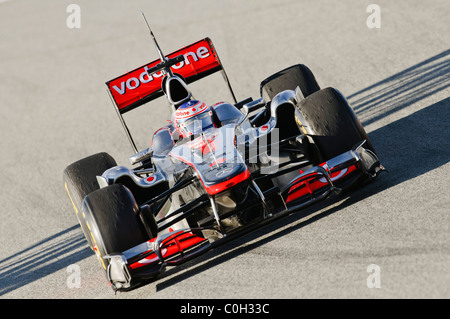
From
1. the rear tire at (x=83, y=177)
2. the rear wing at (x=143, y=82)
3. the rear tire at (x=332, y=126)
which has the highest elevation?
the rear wing at (x=143, y=82)

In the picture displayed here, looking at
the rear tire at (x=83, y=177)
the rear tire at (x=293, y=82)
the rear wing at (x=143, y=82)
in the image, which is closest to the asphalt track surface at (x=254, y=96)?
the rear tire at (x=83, y=177)

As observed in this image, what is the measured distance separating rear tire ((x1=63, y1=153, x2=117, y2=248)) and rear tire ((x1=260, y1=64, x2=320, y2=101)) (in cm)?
247

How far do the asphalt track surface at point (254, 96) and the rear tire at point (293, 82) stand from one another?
1.15m

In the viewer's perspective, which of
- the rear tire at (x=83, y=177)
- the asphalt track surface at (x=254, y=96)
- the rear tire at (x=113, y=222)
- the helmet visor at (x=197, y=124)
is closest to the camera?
the asphalt track surface at (x=254, y=96)

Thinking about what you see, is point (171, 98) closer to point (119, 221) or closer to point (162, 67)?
point (162, 67)

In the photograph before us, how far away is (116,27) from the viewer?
21422mm

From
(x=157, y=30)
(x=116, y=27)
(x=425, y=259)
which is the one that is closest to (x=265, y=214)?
(x=425, y=259)

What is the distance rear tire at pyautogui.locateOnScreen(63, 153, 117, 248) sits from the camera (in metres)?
9.03

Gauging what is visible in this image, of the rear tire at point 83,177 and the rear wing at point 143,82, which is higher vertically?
the rear wing at point 143,82

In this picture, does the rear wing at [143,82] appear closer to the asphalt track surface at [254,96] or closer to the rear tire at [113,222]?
the asphalt track surface at [254,96]

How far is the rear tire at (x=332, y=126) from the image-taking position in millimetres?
8055

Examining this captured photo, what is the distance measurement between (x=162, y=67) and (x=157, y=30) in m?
10.4

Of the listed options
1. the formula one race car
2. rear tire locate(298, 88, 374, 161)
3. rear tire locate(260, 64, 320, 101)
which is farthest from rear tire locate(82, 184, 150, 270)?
rear tire locate(260, 64, 320, 101)

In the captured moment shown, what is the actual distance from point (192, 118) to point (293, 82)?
1.66 m
